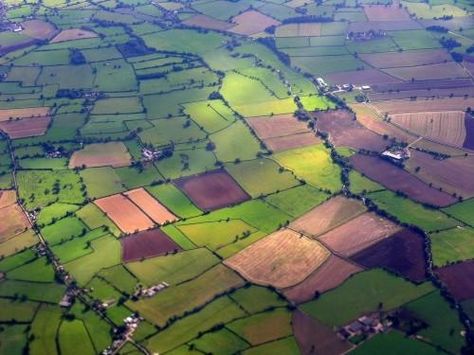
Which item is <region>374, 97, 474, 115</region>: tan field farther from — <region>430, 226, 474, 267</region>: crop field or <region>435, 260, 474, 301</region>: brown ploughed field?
<region>435, 260, 474, 301</region>: brown ploughed field

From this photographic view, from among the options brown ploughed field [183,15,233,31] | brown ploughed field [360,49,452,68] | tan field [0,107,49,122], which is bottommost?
tan field [0,107,49,122]

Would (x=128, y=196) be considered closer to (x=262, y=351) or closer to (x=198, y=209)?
(x=198, y=209)

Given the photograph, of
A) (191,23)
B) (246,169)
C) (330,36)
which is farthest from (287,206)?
(191,23)

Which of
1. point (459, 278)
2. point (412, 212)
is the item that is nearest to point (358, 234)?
point (412, 212)

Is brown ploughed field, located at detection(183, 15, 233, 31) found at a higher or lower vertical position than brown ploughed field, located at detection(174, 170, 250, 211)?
higher

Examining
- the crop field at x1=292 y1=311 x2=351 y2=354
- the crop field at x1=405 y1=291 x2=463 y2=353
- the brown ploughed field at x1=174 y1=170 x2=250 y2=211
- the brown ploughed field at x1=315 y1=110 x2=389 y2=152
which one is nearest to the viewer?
the crop field at x1=292 y1=311 x2=351 y2=354

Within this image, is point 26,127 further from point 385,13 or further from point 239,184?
point 385,13

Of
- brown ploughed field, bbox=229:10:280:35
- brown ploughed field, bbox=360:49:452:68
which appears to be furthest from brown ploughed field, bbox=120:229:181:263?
brown ploughed field, bbox=229:10:280:35
